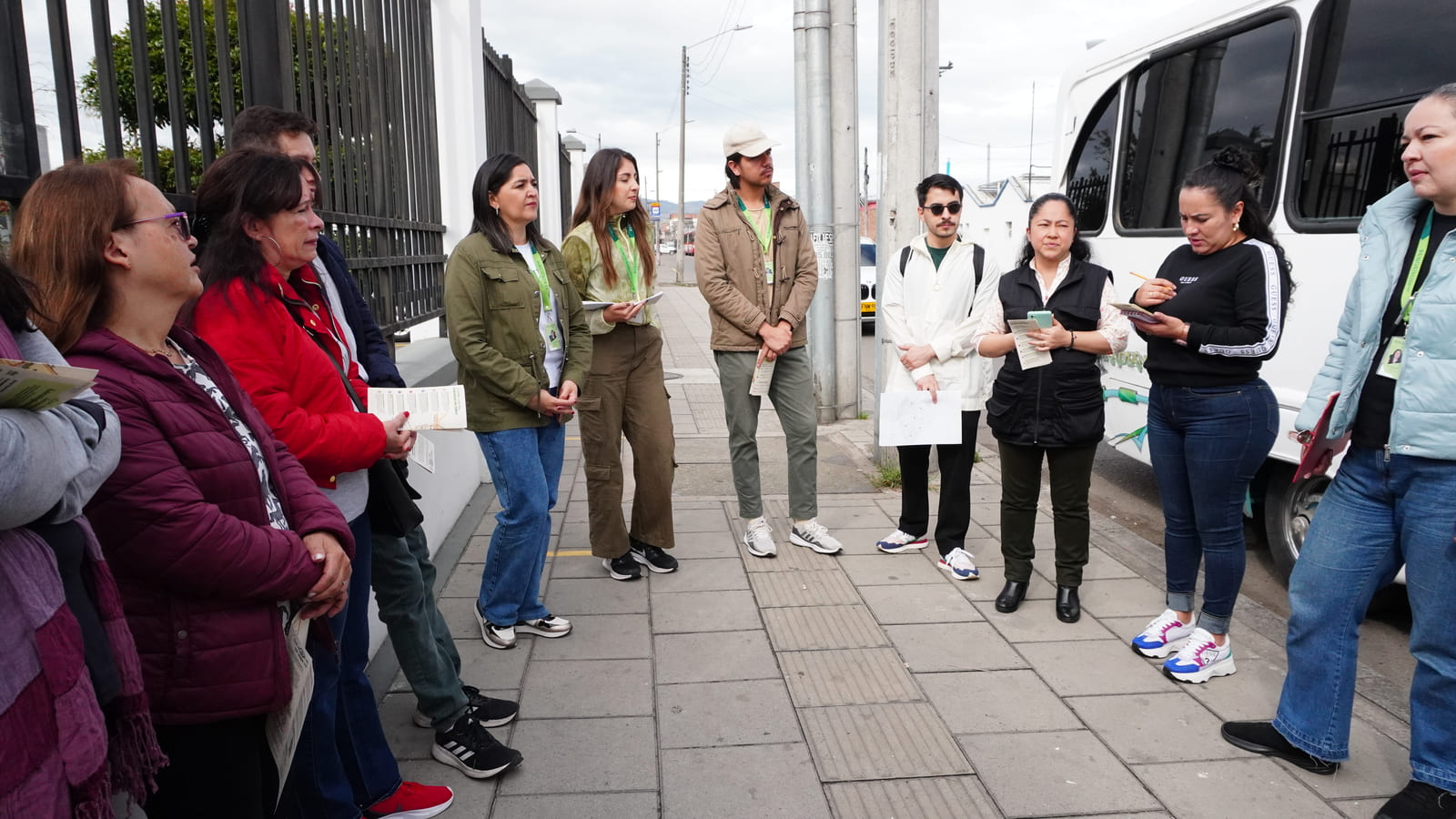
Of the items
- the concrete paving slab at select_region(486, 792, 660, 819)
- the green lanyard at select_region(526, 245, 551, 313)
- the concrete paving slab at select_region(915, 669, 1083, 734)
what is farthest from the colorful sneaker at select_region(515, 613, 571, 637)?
the concrete paving slab at select_region(915, 669, 1083, 734)

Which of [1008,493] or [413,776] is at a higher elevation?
[1008,493]

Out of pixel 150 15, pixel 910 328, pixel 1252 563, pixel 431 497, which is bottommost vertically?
pixel 1252 563

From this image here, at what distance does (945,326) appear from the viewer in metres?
4.65

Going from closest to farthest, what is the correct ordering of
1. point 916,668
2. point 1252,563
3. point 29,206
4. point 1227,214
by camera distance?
point 29,206 → point 1227,214 → point 916,668 → point 1252,563

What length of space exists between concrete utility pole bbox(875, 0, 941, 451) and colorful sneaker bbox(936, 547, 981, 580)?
5.34ft

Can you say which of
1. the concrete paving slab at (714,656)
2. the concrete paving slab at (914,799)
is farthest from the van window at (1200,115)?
the concrete paving slab at (914,799)

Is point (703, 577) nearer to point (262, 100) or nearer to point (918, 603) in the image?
point (918, 603)

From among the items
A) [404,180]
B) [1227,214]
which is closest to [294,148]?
[404,180]

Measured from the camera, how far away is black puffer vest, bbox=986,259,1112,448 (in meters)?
3.94

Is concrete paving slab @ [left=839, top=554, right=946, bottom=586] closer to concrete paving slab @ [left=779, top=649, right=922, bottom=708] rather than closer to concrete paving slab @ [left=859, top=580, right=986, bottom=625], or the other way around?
concrete paving slab @ [left=859, top=580, right=986, bottom=625]

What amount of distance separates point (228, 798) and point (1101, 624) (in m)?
3.39

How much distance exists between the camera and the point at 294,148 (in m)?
2.75

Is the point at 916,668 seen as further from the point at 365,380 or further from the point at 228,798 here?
the point at 228,798

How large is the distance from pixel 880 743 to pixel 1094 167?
4676 mm
